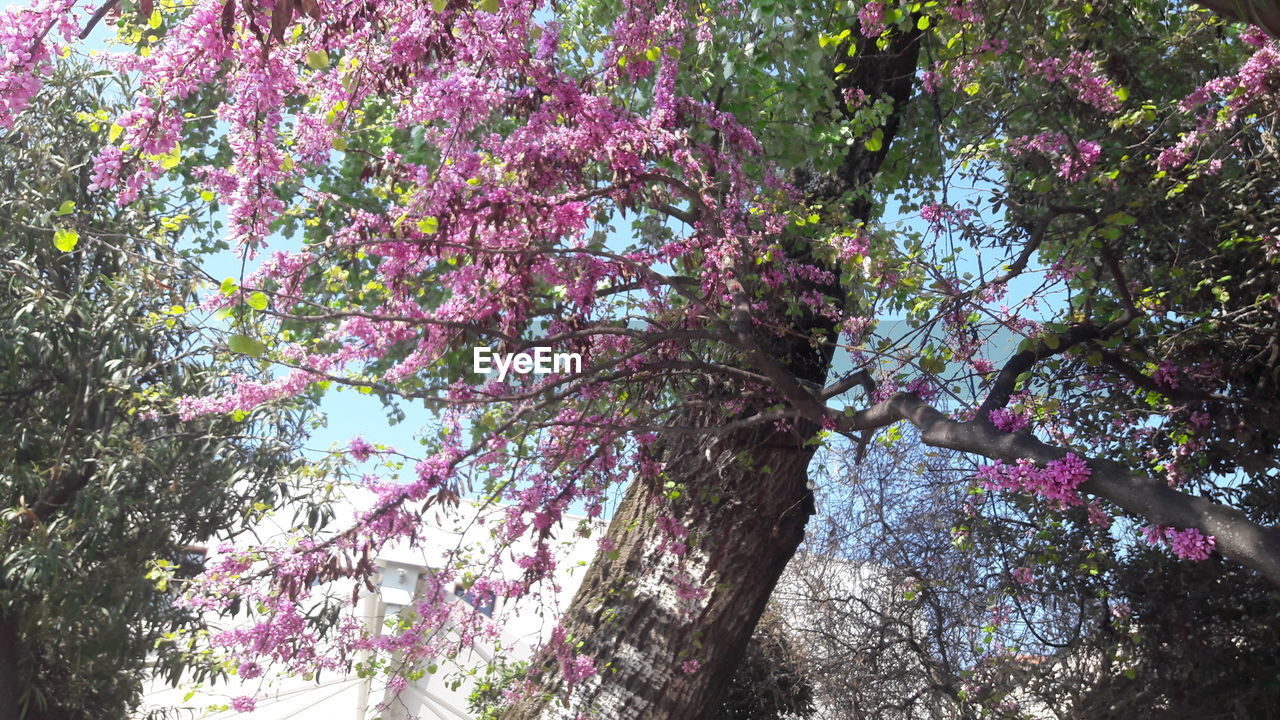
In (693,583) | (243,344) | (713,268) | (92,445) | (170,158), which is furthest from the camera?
(92,445)

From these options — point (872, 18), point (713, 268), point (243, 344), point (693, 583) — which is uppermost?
point (872, 18)

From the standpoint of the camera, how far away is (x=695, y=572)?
4.74 m

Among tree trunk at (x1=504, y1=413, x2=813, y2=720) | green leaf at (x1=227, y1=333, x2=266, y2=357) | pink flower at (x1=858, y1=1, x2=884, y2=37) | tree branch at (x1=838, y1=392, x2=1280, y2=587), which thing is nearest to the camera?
green leaf at (x1=227, y1=333, x2=266, y2=357)

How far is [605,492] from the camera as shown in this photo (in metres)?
4.48

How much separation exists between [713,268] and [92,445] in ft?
16.5

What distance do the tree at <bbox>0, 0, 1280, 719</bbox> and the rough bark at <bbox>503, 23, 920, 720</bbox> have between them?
0.06ft

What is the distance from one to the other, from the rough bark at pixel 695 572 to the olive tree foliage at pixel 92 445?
296 centimetres

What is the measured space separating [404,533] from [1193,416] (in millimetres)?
3458

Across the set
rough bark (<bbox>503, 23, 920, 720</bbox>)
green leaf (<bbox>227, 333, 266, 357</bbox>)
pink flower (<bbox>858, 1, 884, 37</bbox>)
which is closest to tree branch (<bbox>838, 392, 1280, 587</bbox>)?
rough bark (<bbox>503, 23, 920, 720</bbox>)

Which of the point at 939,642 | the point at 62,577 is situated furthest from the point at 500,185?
the point at 62,577

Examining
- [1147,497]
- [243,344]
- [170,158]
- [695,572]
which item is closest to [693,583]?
[695,572]

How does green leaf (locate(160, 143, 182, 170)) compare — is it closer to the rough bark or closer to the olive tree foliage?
the rough bark

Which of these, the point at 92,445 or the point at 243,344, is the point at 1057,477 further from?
the point at 92,445

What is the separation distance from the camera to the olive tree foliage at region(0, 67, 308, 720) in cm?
644
